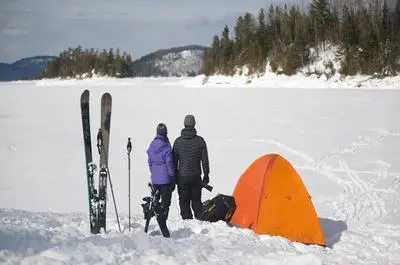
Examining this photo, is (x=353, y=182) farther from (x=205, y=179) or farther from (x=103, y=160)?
(x=103, y=160)

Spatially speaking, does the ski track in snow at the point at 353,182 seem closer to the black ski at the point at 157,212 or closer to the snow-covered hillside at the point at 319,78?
the black ski at the point at 157,212

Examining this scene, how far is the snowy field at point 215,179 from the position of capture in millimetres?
5246

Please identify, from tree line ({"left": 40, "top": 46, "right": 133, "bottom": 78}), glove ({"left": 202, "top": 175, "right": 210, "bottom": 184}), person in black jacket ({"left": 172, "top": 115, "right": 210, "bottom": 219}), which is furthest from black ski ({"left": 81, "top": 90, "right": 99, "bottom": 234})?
tree line ({"left": 40, "top": 46, "right": 133, "bottom": 78})

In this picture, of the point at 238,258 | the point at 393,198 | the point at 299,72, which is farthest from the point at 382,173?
the point at 299,72

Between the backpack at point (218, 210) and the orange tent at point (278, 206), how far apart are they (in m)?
0.12

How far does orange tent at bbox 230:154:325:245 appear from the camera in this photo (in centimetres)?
645

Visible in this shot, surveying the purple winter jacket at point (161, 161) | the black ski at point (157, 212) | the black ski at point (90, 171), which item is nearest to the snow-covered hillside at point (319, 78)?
the purple winter jacket at point (161, 161)

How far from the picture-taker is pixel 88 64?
120750 mm

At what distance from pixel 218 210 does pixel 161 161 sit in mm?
1213

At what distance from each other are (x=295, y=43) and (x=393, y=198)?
58779mm

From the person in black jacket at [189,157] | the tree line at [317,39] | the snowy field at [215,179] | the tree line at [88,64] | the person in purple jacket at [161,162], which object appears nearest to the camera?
the snowy field at [215,179]

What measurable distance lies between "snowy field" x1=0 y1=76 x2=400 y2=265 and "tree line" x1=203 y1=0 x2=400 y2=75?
98.3ft

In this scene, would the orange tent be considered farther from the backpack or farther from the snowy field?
the snowy field

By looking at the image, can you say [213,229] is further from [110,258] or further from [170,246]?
[110,258]
